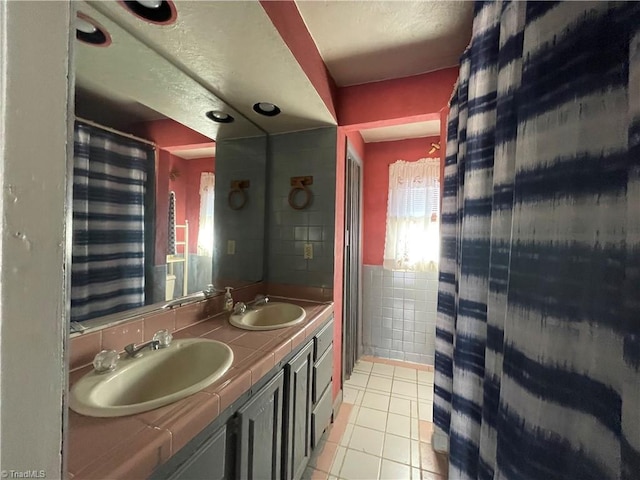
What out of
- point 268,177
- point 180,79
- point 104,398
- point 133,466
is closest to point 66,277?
point 133,466

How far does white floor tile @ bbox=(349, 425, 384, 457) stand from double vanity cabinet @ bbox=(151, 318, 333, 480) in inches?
8.4

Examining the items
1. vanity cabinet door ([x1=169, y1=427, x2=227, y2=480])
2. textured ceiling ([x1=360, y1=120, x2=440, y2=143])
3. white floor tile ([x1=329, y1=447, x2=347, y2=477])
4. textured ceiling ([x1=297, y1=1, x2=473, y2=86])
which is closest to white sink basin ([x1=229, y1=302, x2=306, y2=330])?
vanity cabinet door ([x1=169, y1=427, x2=227, y2=480])

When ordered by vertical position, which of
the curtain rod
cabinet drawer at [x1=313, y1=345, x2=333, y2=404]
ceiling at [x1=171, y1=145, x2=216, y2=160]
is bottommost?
cabinet drawer at [x1=313, y1=345, x2=333, y2=404]

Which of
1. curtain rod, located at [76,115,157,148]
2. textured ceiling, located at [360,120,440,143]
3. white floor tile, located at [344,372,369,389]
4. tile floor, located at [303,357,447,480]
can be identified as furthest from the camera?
textured ceiling, located at [360,120,440,143]

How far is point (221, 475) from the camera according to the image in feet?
2.40

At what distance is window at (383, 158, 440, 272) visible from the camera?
2463 mm

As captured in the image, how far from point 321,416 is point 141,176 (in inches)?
62.7

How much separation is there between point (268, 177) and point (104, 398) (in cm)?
154

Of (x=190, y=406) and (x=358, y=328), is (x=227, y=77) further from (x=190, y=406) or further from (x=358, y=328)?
(x=358, y=328)

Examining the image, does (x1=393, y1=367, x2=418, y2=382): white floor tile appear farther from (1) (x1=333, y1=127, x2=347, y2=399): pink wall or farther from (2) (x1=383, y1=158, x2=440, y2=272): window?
(2) (x1=383, y1=158, x2=440, y2=272): window

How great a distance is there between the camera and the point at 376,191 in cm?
275

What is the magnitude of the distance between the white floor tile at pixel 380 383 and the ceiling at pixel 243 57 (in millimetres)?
2180

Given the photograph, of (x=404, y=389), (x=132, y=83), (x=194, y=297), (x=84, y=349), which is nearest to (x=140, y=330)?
(x=84, y=349)

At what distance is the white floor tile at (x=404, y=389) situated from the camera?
210 cm
